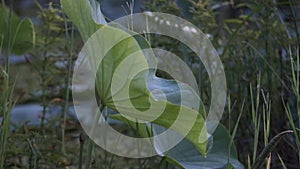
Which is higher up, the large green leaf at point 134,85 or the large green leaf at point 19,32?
the large green leaf at point 134,85

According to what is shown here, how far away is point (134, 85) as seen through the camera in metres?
0.73

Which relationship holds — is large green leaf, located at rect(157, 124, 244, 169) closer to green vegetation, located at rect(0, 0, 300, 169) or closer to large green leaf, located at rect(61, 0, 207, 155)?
green vegetation, located at rect(0, 0, 300, 169)

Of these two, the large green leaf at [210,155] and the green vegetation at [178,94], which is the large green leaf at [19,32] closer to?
the green vegetation at [178,94]

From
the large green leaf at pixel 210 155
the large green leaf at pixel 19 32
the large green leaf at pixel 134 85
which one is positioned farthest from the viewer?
the large green leaf at pixel 19 32

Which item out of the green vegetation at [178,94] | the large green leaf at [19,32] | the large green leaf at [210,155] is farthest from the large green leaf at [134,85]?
the large green leaf at [19,32]

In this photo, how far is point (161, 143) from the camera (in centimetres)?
86

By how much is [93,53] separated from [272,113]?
0.73 meters

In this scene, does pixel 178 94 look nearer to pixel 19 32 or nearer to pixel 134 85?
pixel 134 85

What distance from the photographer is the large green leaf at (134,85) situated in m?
0.70

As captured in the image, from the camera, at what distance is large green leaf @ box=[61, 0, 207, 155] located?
697 millimetres

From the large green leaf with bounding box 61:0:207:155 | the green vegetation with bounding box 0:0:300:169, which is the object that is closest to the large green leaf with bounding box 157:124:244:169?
the green vegetation with bounding box 0:0:300:169

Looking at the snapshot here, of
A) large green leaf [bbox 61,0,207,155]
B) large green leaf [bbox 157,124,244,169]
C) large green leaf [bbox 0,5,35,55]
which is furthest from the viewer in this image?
large green leaf [bbox 0,5,35,55]

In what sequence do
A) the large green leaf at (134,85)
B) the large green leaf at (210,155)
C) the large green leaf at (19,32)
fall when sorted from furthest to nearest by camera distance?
the large green leaf at (19,32) → the large green leaf at (210,155) → the large green leaf at (134,85)

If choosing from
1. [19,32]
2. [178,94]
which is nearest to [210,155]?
[178,94]
